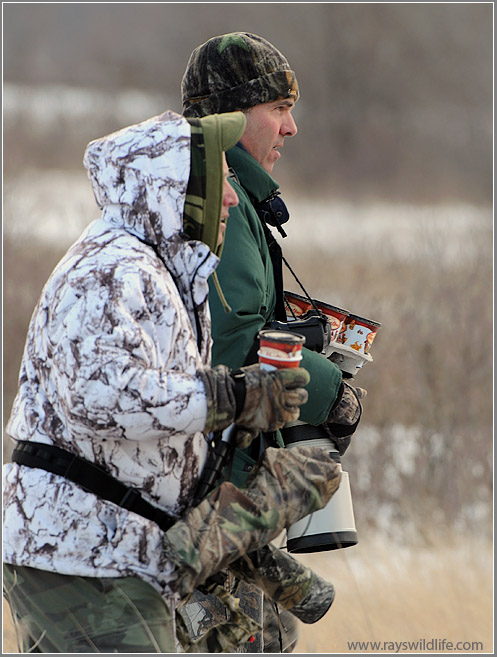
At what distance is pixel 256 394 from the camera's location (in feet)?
6.38

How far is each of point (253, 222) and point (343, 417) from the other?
0.65 meters

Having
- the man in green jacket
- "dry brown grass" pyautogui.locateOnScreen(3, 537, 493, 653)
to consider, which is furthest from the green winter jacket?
"dry brown grass" pyautogui.locateOnScreen(3, 537, 493, 653)

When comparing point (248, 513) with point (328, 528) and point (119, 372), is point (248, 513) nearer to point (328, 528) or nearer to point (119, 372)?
point (119, 372)

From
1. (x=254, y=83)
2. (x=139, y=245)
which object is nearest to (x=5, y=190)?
(x=254, y=83)

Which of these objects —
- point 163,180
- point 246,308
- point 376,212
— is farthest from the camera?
point 376,212

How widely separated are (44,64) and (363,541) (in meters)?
13.9

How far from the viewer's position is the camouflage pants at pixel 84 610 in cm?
189

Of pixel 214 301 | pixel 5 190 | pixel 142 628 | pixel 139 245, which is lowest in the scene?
pixel 5 190

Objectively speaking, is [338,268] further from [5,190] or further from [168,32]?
[168,32]

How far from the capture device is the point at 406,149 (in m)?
18.3

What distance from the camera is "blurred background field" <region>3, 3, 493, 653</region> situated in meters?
7.38

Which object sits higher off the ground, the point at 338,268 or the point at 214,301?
the point at 214,301

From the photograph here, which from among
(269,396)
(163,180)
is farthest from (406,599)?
(163,180)

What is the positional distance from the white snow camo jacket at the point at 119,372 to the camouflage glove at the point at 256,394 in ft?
0.17
